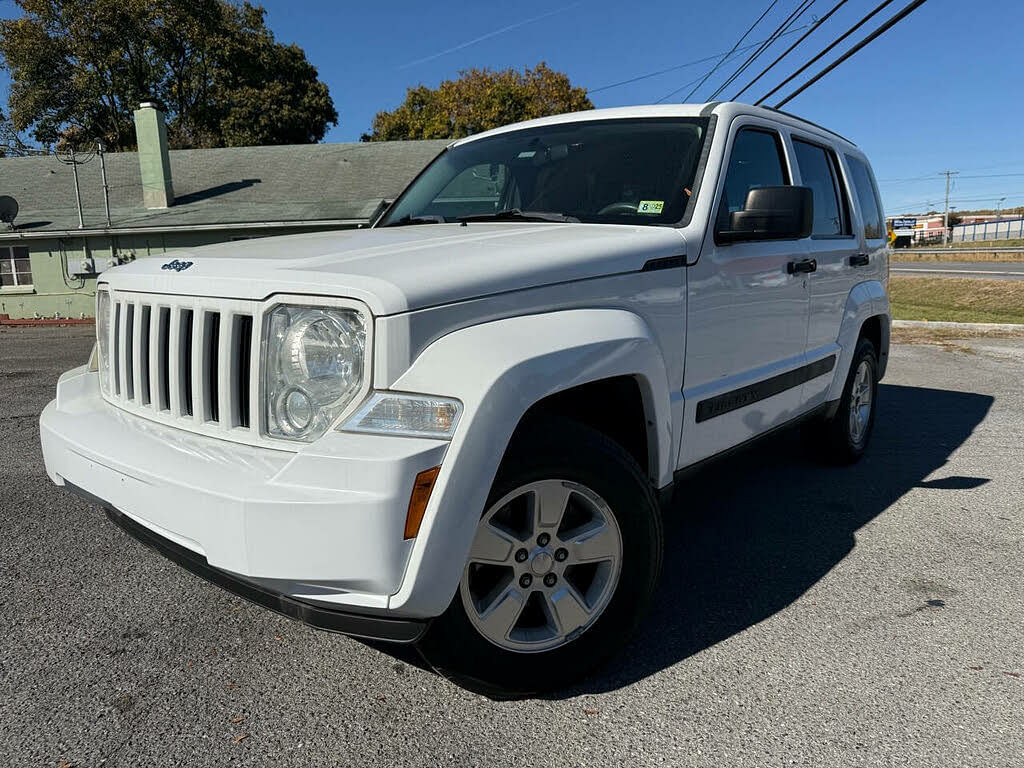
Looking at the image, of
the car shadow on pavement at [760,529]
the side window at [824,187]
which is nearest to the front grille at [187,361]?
the car shadow on pavement at [760,529]

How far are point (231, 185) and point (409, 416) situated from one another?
23.3 metres

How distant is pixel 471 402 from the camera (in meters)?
1.98

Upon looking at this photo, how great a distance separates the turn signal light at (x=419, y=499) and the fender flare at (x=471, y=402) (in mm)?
15

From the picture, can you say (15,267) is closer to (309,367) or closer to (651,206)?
(651,206)

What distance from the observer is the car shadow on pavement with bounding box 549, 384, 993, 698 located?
283 cm

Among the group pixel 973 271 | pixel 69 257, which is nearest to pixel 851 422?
pixel 69 257

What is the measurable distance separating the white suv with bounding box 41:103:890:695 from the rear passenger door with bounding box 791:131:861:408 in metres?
0.50

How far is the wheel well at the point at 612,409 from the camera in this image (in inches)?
101

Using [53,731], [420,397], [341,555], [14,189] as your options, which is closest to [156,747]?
[53,731]

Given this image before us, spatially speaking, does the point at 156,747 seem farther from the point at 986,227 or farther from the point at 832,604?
the point at 986,227

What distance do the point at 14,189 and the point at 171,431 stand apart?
84.5 feet

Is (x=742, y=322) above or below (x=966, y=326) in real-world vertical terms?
above

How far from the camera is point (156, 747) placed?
7.15 ft

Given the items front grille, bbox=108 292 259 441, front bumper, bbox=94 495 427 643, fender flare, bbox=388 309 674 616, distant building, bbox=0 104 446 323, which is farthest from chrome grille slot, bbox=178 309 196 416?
distant building, bbox=0 104 446 323
